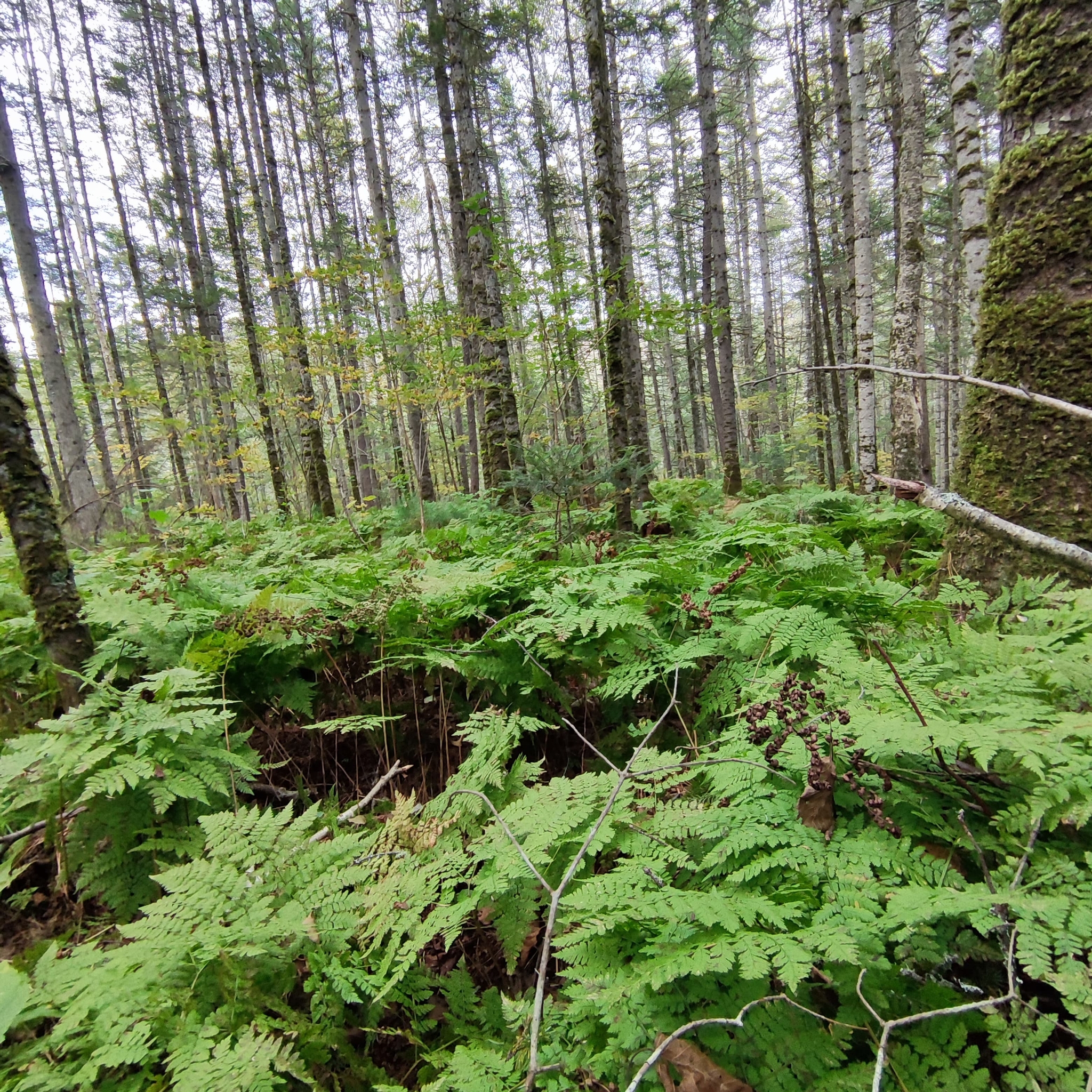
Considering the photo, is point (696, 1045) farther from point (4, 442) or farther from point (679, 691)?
point (4, 442)

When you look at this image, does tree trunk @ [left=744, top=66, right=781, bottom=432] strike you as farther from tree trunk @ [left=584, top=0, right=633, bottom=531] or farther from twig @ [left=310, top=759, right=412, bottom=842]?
twig @ [left=310, top=759, right=412, bottom=842]

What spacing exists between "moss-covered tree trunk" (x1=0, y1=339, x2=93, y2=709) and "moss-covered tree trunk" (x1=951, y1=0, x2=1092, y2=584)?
457 centimetres

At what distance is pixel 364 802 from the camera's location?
247cm

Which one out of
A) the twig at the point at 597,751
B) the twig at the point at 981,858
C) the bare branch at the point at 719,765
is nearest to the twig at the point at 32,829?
the twig at the point at 597,751

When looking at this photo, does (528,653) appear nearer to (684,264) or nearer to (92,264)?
(684,264)

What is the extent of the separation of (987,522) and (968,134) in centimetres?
761

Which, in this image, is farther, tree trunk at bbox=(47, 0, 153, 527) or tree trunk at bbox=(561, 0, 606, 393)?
tree trunk at bbox=(47, 0, 153, 527)

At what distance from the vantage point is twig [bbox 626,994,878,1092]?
100cm

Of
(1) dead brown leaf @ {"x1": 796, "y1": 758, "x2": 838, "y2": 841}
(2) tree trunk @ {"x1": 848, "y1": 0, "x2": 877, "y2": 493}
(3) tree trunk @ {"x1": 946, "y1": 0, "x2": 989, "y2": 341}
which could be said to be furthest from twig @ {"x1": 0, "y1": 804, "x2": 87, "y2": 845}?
(2) tree trunk @ {"x1": 848, "y1": 0, "x2": 877, "y2": 493}

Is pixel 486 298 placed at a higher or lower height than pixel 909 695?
higher

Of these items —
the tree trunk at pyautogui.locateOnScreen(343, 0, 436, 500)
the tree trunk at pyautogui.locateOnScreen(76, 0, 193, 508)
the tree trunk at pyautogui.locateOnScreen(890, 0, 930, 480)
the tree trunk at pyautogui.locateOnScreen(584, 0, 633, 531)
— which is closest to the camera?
the tree trunk at pyautogui.locateOnScreen(584, 0, 633, 531)

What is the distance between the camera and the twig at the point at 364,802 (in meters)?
2.24

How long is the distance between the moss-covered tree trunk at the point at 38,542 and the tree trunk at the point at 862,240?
9.66 m

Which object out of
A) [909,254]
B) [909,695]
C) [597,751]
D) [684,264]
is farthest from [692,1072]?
[684,264]
